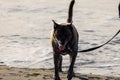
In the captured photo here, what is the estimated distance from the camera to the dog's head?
6820 millimetres

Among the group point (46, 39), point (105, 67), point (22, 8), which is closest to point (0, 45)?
point (46, 39)

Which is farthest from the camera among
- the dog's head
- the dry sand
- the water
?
the water

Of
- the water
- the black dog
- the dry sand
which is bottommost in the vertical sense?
the water

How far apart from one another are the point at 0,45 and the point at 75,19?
371 centimetres

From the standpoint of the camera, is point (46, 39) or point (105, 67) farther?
point (46, 39)

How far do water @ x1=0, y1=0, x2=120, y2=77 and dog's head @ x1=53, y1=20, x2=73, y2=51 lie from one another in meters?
2.01

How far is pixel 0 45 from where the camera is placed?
35.5ft

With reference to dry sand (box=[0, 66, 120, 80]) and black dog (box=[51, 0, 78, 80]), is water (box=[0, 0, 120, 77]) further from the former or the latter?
black dog (box=[51, 0, 78, 80])

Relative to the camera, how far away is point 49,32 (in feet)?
40.1

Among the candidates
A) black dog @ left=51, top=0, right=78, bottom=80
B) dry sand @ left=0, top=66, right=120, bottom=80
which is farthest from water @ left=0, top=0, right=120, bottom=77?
black dog @ left=51, top=0, right=78, bottom=80

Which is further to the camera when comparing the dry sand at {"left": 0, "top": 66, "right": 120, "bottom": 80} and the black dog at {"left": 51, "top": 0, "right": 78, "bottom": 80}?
the dry sand at {"left": 0, "top": 66, "right": 120, "bottom": 80}

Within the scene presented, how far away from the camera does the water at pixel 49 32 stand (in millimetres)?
9430

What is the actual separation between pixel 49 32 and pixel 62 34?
213 inches

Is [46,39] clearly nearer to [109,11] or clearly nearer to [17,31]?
[17,31]
